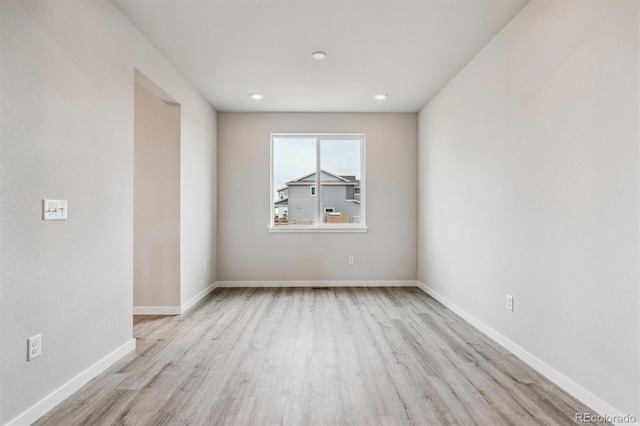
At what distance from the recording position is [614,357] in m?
A: 1.78

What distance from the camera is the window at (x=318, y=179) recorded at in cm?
527

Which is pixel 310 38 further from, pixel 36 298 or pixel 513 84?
pixel 36 298


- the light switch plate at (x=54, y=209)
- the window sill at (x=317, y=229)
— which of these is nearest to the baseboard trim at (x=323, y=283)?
the window sill at (x=317, y=229)

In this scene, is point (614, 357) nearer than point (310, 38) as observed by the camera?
Yes

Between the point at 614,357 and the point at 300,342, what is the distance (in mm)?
2031

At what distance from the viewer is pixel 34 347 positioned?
5.89ft

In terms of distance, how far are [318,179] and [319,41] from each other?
2465mm

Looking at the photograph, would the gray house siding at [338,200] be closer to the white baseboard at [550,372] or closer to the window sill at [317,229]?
the window sill at [317,229]

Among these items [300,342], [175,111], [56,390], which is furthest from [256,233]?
[56,390]

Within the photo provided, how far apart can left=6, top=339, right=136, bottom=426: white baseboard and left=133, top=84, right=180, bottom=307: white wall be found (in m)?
1.12

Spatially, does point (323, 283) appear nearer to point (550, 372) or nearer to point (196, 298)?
point (196, 298)

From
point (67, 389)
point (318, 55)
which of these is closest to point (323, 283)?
point (318, 55)

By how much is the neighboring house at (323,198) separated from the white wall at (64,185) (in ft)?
8.76

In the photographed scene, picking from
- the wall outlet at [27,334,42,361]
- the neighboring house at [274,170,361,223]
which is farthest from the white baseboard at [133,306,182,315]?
the neighboring house at [274,170,361,223]
